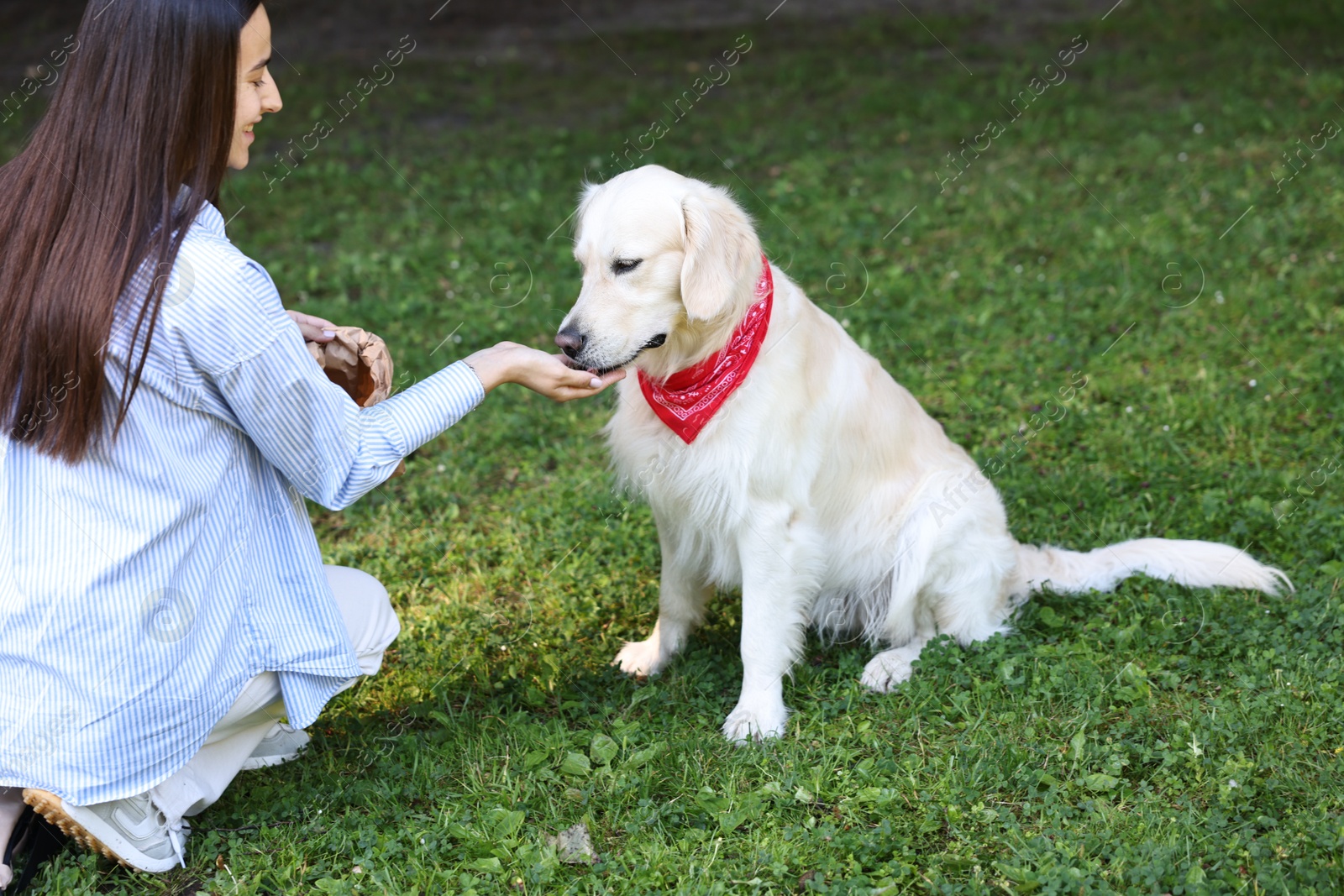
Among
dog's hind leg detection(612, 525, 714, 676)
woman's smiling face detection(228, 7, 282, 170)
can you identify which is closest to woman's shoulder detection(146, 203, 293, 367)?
woman's smiling face detection(228, 7, 282, 170)

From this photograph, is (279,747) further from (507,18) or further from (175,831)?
(507,18)

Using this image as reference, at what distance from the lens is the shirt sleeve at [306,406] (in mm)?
2375

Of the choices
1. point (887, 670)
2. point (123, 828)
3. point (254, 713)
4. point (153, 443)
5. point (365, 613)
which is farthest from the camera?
point (887, 670)

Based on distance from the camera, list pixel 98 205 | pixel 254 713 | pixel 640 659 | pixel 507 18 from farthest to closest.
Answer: pixel 507 18
pixel 640 659
pixel 254 713
pixel 98 205

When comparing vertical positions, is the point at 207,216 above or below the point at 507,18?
above

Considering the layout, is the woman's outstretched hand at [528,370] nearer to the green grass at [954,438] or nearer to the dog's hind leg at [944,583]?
the green grass at [954,438]

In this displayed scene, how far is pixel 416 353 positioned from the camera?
18.6 feet

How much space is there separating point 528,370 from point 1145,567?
220 centimetres

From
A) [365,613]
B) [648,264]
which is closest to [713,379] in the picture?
[648,264]

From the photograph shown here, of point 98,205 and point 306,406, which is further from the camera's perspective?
point 306,406

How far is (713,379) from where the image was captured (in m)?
3.14

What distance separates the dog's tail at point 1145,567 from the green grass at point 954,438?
0.05 metres

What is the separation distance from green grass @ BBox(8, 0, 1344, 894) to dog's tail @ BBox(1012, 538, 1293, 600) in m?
0.05

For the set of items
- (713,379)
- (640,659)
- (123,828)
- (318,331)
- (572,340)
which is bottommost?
(640,659)
